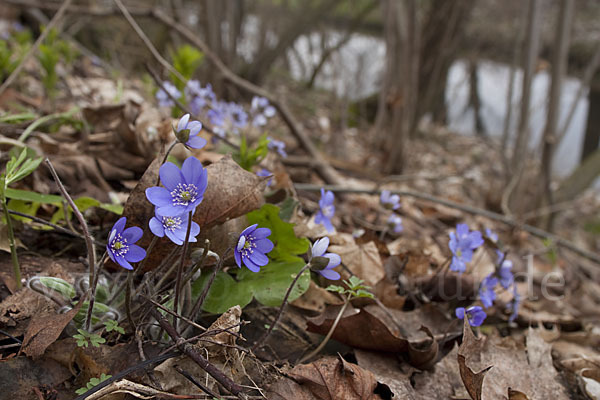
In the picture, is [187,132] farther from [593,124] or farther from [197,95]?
[593,124]

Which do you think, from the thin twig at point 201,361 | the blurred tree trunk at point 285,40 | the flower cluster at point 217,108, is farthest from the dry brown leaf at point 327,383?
the blurred tree trunk at point 285,40

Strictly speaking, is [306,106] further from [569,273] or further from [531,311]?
[531,311]

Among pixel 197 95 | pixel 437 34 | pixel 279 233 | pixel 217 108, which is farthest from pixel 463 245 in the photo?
pixel 437 34

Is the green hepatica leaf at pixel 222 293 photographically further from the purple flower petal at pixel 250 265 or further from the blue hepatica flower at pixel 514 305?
the blue hepatica flower at pixel 514 305

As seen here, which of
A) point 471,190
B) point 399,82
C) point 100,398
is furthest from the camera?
point 471,190

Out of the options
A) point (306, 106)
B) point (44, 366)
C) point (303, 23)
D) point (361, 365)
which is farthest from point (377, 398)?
point (306, 106)
